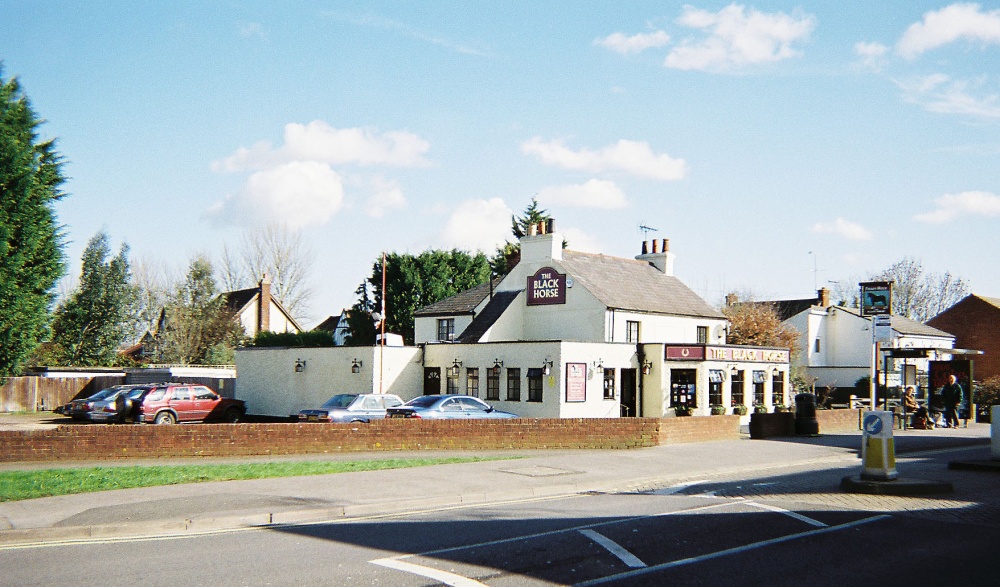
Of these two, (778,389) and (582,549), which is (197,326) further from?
(582,549)

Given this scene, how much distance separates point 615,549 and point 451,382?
2557cm

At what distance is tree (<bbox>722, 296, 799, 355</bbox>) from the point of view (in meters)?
45.5

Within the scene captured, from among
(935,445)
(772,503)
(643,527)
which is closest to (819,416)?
(935,445)

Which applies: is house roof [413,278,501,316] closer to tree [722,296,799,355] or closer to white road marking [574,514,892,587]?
tree [722,296,799,355]

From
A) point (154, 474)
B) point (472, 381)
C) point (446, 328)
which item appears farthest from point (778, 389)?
point (154, 474)

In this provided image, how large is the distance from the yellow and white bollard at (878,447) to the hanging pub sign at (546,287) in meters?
23.4

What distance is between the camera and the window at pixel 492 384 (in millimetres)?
32625

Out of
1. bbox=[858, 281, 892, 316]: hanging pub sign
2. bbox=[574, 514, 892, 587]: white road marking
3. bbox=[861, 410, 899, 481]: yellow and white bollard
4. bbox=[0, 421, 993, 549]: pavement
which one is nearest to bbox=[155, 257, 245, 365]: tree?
bbox=[0, 421, 993, 549]: pavement

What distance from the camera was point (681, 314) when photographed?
38.8 m

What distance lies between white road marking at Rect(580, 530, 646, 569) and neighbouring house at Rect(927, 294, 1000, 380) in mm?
55981

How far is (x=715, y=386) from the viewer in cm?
3444

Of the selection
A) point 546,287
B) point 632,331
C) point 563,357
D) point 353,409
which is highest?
point 546,287

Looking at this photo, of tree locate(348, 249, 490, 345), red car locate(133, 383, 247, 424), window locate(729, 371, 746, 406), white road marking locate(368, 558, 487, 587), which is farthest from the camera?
tree locate(348, 249, 490, 345)

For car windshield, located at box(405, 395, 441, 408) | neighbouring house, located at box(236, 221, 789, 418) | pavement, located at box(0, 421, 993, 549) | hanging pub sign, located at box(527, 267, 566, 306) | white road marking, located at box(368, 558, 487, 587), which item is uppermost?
hanging pub sign, located at box(527, 267, 566, 306)
